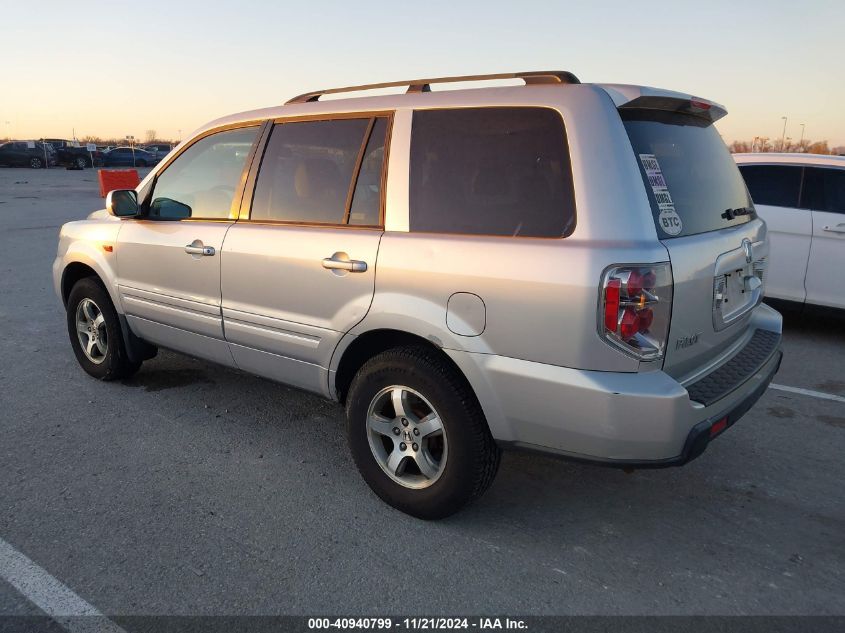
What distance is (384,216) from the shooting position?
Answer: 311cm

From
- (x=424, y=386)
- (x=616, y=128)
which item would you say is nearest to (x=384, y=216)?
(x=424, y=386)

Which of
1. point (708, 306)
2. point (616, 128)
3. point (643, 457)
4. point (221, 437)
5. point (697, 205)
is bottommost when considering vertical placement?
point (221, 437)

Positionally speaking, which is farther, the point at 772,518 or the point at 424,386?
the point at 772,518

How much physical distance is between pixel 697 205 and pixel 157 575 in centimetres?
270

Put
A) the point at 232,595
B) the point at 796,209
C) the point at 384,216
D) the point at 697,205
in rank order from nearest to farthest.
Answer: the point at 232,595 < the point at 697,205 < the point at 384,216 < the point at 796,209

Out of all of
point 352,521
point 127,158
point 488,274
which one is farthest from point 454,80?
point 127,158

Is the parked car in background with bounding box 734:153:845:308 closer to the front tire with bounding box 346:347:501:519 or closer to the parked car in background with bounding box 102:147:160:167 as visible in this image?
the front tire with bounding box 346:347:501:519

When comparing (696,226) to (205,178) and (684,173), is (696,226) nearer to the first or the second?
(684,173)

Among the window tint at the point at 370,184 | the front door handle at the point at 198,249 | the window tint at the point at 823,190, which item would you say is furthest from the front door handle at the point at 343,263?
the window tint at the point at 823,190

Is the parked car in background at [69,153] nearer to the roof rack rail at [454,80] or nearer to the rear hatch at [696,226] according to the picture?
the roof rack rail at [454,80]

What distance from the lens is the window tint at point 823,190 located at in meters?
6.06

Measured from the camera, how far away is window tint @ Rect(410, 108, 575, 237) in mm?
2650

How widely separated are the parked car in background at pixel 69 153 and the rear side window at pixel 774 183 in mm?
38911

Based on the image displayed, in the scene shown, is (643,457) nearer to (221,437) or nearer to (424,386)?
(424,386)
